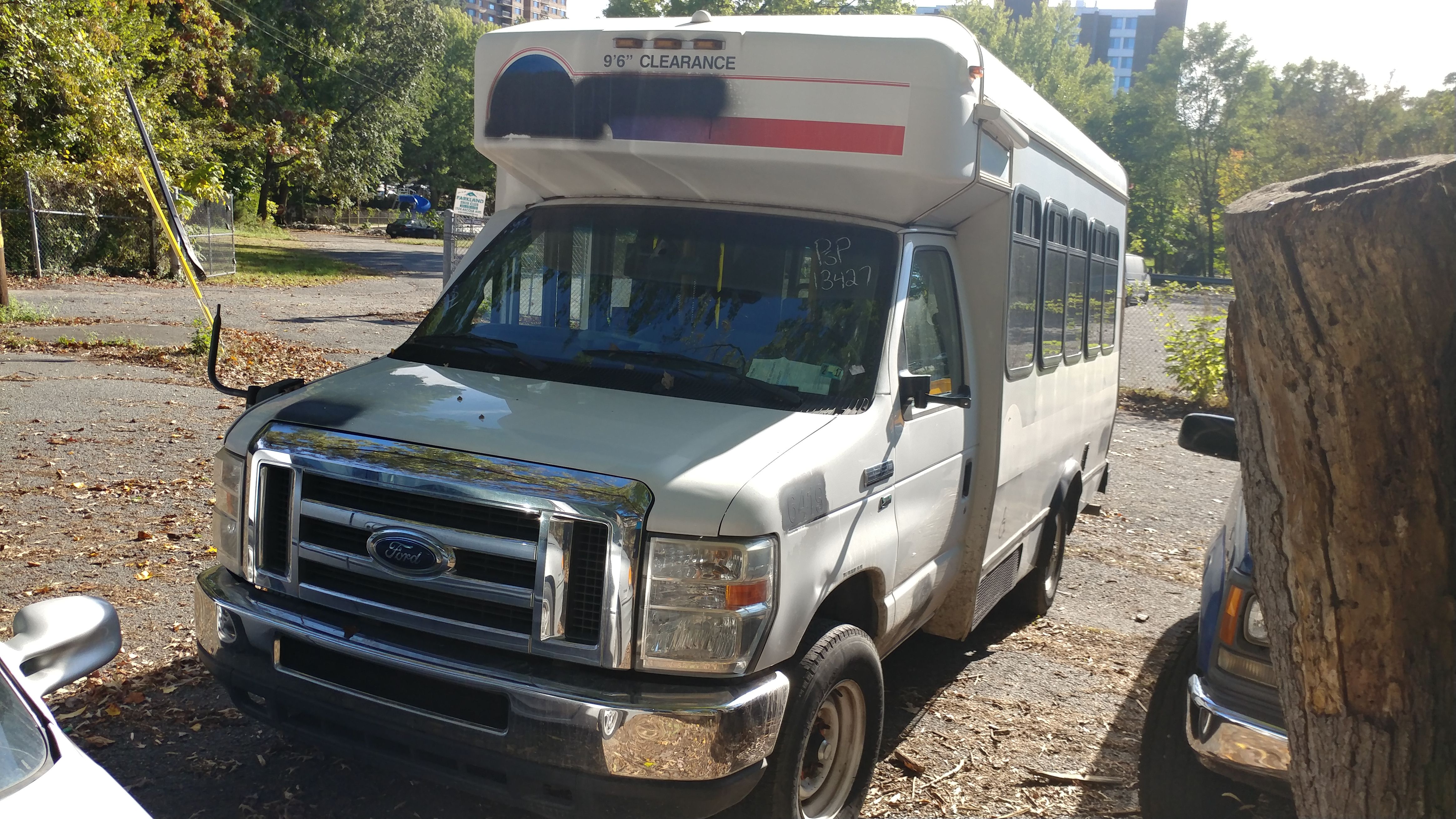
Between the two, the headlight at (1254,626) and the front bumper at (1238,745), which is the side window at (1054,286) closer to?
the headlight at (1254,626)

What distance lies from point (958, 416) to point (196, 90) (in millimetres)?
30759

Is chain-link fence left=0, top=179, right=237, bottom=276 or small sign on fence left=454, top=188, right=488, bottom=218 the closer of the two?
small sign on fence left=454, top=188, right=488, bottom=218

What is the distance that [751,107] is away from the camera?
13.8 ft

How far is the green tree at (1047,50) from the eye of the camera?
152ft

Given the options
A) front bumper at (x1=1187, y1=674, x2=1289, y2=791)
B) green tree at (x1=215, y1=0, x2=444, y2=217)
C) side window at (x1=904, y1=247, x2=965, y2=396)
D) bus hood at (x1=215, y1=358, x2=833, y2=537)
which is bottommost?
front bumper at (x1=1187, y1=674, x2=1289, y2=791)

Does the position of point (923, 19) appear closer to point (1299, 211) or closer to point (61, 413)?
point (1299, 211)

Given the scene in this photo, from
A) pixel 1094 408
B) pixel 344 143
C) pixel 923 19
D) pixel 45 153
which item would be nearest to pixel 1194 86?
pixel 344 143

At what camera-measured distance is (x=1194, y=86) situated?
46625 millimetres

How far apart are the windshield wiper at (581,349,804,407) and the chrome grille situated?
2.96ft

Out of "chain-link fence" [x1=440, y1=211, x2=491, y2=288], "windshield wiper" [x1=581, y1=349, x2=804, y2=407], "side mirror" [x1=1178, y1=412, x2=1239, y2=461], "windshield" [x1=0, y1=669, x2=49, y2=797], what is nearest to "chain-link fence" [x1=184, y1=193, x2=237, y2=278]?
"chain-link fence" [x1=440, y1=211, x2=491, y2=288]

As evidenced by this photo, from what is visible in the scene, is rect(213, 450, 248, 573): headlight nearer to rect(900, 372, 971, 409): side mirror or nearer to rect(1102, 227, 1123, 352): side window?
rect(900, 372, 971, 409): side mirror

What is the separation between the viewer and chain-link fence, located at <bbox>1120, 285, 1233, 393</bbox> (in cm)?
1673

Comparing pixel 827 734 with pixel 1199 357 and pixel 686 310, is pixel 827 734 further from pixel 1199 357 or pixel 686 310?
pixel 1199 357

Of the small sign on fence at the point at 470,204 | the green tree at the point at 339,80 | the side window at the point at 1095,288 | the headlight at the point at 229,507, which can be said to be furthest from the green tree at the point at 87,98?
the headlight at the point at 229,507
